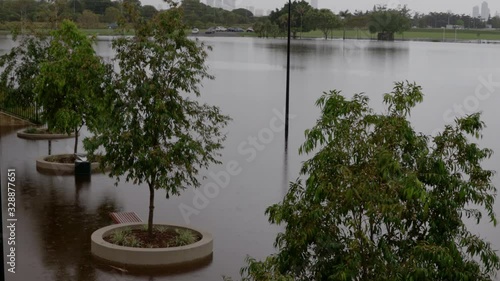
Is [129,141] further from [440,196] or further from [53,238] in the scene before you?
[440,196]

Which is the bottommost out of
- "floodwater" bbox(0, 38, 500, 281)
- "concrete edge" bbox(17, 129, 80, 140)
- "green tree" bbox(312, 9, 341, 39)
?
"floodwater" bbox(0, 38, 500, 281)

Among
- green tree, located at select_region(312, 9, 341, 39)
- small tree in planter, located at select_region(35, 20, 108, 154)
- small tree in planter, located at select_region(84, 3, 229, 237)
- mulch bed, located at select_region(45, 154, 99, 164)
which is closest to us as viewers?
small tree in planter, located at select_region(84, 3, 229, 237)

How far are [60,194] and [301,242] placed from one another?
43.2 feet

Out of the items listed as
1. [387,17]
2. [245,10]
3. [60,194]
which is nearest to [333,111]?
[60,194]

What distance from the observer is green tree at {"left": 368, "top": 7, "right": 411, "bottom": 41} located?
78250mm

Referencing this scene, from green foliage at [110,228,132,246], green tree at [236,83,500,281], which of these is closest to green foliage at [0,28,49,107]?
green foliage at [110,228,132,246]

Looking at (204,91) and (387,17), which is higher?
(387,17)

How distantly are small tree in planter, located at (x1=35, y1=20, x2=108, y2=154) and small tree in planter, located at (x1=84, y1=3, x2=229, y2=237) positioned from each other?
7313 mm

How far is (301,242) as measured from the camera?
9203 millimetres

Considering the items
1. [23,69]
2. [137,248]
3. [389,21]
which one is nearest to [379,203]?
[137,248]

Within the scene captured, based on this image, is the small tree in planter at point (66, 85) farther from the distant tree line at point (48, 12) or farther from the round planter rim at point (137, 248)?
the round planter rim at point (137, 248)

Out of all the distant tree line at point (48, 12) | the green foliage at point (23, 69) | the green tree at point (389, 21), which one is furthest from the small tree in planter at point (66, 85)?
the green tree at point (389, 21)

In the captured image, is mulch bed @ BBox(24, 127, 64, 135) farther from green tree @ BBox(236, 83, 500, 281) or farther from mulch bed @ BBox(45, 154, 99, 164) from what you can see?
green tree @ BBox(236, 83, 500, 281)

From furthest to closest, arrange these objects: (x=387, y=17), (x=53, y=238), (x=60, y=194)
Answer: (x=387, y=17) < (x=60, y=194) < (x=53, y=238)
